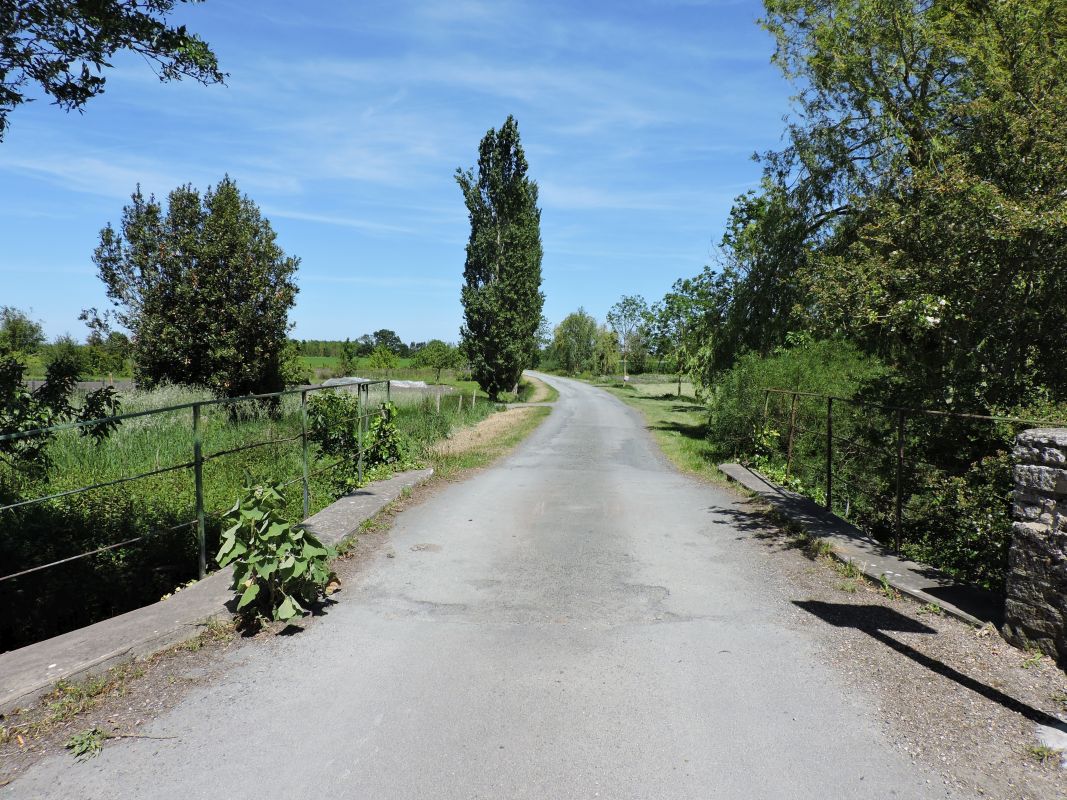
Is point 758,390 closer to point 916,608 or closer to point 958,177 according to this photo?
point 958,177

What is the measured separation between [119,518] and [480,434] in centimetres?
1271

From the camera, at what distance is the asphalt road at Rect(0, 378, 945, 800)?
10.1ft

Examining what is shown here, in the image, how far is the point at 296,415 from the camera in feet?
60.2

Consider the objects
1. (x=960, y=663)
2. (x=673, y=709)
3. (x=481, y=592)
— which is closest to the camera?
(x=673, y=709)

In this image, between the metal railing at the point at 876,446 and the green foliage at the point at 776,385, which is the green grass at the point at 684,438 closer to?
the green foliage at the point at 776,385

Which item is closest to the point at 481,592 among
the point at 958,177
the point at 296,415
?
the point at 958,177

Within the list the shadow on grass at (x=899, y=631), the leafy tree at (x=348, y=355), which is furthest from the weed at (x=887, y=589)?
the leafy tree at (x=348, y=355)

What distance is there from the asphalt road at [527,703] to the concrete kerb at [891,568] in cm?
102

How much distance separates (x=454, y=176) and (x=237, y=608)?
34641 millimetres

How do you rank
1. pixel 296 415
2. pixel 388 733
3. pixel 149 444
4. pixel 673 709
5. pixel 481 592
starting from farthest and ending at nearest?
1. pixel 296 415
2. pixel 149 444
3. pixel 481 592
4. pixel 673 709
5. pixel 388 733

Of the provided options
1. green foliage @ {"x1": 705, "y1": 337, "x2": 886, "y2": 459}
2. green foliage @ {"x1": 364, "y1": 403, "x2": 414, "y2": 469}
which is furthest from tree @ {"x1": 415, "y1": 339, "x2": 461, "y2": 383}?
green foliage @ {"x1": 364, "y1": 403, "x2": 414, "y2": 469}

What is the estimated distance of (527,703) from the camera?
151 inches

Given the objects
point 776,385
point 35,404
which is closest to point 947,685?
point 35,404

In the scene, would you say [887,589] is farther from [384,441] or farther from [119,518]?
[119,518]
